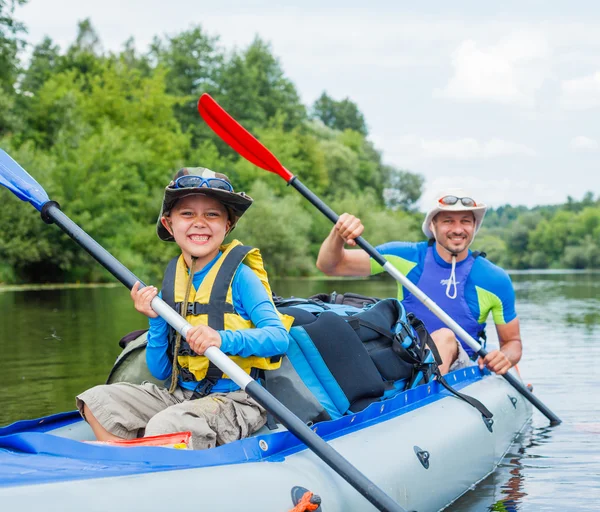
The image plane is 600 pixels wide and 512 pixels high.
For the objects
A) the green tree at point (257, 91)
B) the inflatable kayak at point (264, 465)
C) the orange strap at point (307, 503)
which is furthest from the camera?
the green tree at point (257, 91)

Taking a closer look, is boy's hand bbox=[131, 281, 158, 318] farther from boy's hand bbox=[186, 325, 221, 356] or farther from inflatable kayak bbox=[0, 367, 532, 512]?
inflatable kayak bbox=[0, 367, 532, 512]

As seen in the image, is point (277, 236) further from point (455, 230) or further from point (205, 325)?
point (205, 325)

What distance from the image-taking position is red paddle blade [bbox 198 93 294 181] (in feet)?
16.8

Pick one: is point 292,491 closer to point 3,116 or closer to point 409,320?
point 409,320

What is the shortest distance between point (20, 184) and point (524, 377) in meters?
5.74

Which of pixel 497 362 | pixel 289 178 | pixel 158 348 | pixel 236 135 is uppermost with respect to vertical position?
pixel 236 135

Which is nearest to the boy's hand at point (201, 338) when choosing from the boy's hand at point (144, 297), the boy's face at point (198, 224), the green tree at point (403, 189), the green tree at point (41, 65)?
the boy's hand at point (144, 297)

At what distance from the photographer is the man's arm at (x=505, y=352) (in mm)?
5102

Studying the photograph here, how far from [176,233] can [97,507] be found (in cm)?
127

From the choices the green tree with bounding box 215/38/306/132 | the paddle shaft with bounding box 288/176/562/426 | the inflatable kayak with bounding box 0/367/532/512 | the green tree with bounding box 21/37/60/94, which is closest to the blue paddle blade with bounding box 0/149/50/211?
the inflatable kayak with bounding box 0/367/532/512

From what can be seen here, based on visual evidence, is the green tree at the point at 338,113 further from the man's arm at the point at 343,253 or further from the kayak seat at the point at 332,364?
the kayak seat at the point at 332,364

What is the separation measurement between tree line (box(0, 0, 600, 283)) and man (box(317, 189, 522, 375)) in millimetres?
19328

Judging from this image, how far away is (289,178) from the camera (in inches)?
212

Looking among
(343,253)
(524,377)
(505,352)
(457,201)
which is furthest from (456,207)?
(524,377)
